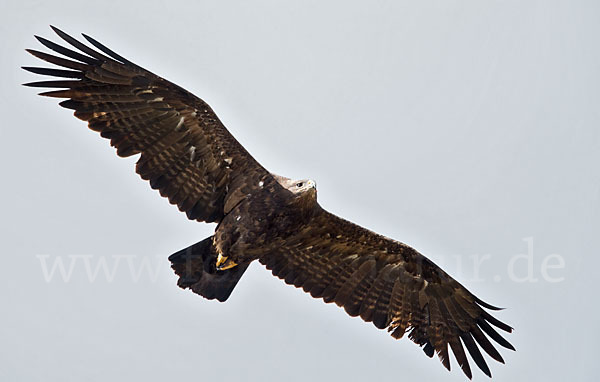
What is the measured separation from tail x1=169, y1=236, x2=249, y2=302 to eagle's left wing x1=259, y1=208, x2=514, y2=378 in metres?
0.74

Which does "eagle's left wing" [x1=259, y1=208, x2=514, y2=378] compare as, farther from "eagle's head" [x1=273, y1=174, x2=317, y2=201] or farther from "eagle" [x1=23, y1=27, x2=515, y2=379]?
"eagle's head" [x1=273, y1=174, x2=317, y2=201]

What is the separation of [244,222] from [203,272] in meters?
0.96

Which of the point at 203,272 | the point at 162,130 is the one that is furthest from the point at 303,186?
the point at 162,130

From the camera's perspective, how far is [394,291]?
1298cm

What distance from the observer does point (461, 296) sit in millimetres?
12938

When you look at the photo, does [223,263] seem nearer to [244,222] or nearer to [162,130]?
[244,222]

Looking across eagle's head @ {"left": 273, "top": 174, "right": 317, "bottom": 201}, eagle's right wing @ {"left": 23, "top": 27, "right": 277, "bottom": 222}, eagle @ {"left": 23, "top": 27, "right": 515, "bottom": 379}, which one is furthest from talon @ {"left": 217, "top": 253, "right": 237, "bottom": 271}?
eagle's head @ {"left": 273, "top": 174, "right": 317, "bottom": 201}

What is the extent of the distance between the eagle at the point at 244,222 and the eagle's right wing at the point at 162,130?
0.01 metres

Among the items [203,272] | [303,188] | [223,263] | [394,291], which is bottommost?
[203,272]

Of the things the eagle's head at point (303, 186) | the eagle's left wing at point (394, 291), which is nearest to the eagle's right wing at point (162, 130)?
the eagle's head at point (303, 186)

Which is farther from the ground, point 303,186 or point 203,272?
point 303,186

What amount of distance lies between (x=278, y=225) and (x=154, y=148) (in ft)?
6.37

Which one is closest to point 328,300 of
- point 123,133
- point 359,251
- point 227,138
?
point 359,251

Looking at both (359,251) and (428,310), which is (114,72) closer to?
(359,251)
